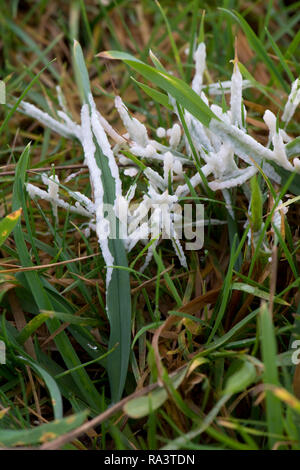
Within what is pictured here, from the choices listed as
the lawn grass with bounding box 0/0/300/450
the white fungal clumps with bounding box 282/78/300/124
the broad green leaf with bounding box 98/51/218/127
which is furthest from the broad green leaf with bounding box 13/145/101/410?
the white fungal clumps with bounding box 282/78/300/124

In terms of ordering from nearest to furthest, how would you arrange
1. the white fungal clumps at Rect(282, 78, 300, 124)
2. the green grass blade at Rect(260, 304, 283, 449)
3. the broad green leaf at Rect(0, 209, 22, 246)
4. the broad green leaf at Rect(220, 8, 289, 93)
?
the green grass blade at Rect(260, 304, 283, 449) → the broad green leaf at Rect(0, 209, 22, 246) → the white fungal clumps at Rect(282, 78, 300, 124) → the broad green leaf at Rect(220, 8, 289, 93)

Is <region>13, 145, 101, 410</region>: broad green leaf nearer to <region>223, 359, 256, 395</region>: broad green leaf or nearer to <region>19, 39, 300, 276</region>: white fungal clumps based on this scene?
<region>19, 39, 300, 276</region>: white fungal clumps

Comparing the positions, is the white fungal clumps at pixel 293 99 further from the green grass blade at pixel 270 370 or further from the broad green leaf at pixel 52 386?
the broad green leaf at pixel 52 386

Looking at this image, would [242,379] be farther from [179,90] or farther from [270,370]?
[179,90]

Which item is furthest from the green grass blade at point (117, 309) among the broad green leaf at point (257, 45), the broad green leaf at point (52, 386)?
the broad green leaf at point (257, 45)

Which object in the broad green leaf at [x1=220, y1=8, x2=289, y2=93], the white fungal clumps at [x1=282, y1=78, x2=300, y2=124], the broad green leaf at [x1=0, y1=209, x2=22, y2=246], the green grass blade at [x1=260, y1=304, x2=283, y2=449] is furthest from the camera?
the broad green leaf at [x1=220, y1=8, x2=289, y2=93]

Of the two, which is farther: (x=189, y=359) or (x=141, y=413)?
(x=189, y=359)

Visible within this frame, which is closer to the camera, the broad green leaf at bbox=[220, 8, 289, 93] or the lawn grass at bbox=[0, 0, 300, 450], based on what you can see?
the lawn grass at bbox=[0, 0, 300, 450]
